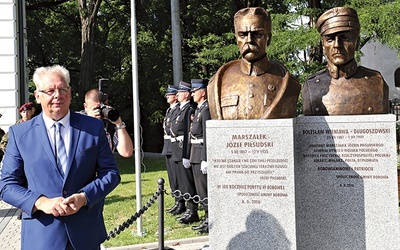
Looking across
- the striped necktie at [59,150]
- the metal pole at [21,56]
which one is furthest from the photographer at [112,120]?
the metal pole at [21,56]

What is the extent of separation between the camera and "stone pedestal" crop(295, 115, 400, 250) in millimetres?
4234

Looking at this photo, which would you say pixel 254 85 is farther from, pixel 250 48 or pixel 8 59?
pixel 8 59

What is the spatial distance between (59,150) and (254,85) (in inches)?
78.4

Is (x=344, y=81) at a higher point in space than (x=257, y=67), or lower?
lower

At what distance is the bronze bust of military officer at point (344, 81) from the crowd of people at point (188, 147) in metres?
2.30

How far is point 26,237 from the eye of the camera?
2961 millimetres

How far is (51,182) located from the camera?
2906 millimetres

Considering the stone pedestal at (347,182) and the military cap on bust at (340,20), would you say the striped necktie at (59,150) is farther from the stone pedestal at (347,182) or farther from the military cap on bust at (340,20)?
the military cap on bust at (340,20)

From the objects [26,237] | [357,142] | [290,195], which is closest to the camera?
[26,237]

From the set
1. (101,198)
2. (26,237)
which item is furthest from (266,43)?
(26,237)

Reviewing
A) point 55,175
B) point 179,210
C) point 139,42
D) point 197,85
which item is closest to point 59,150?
point 55,175

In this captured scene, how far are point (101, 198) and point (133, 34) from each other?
4.19 m

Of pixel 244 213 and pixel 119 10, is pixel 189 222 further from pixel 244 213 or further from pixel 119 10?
pixel 119 10

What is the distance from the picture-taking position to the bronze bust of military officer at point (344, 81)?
174 inches
